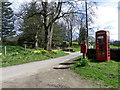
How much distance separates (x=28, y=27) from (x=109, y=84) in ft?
101

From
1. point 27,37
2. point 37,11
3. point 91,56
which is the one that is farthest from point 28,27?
point 91,56

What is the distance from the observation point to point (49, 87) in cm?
454

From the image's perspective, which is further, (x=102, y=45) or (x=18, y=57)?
(x=18, y=57)

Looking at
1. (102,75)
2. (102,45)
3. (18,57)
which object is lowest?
(102,75)

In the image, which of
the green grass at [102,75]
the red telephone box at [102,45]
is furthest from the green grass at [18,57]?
the red telephone box at [102,45]

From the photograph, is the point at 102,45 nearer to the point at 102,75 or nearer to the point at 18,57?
the point at 102,75

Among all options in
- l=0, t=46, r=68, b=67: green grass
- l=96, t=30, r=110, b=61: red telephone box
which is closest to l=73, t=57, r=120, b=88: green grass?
l=96, t=30, r=110, b=61: red telephone box

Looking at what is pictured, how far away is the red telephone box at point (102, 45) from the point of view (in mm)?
11438

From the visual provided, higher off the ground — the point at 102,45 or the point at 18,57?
the point at 102,45

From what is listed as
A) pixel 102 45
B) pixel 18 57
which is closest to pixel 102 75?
pixel 102 45

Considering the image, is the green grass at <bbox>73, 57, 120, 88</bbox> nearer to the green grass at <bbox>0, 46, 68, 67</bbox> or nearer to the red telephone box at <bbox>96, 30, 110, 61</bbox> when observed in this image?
the red telephone box at <bbox>96, 30, 110, 61</bbox>

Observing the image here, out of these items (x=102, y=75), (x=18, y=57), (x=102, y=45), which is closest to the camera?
(x=102, y=75)

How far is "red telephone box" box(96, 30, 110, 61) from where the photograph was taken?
11.4 m

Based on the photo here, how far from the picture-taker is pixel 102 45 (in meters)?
11.7
